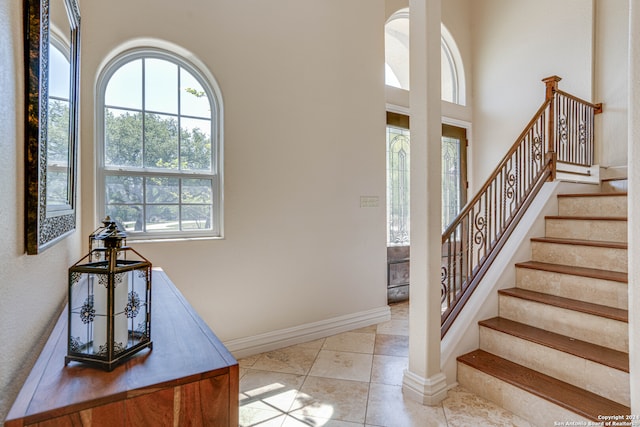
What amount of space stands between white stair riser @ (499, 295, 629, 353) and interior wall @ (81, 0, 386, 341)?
1.38 metres

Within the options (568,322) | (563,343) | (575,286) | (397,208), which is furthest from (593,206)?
(397,208)

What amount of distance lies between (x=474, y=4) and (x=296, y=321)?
16.5 feet

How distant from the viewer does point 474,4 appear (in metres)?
4.85

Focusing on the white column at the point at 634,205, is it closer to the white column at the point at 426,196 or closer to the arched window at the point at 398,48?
the white column at the point at 426,196

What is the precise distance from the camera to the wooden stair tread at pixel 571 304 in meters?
1.90

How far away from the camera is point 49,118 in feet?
3.43

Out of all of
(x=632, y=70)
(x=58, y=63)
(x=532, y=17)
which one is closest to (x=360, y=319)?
(x=632, y=70)

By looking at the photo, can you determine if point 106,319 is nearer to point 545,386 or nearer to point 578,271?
point 545,386

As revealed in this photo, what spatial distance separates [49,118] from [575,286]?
290cm

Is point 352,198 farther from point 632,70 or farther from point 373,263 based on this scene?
point 632,70

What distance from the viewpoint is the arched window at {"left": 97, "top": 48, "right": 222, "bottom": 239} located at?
2.34 m

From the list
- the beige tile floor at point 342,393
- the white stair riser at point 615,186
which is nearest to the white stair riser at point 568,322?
the beige tile floor at point 342,393

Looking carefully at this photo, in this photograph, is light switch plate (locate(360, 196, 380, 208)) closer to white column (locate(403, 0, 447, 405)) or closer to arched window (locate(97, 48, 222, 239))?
white column (locate(403, 0, 447, 405))


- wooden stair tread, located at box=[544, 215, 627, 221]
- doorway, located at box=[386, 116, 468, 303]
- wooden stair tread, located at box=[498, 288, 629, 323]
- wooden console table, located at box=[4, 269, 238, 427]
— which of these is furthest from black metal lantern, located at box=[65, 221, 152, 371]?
doorway, located at box=[386, 116, 468, 303]
